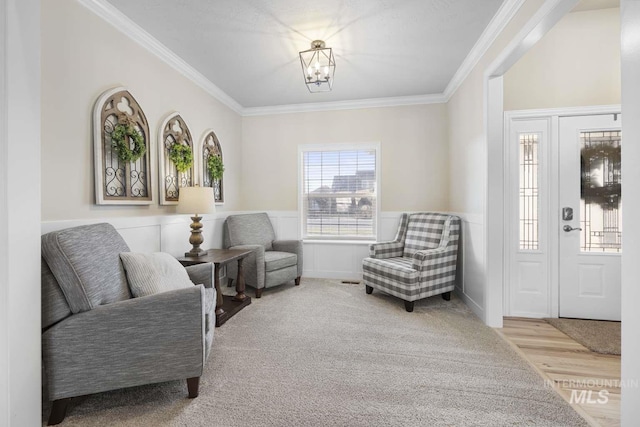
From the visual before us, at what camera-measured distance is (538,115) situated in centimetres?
288

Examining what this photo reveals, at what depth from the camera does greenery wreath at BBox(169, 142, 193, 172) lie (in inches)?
118

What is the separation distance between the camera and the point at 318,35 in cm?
262

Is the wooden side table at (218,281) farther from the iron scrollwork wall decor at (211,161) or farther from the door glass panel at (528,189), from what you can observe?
the door glass panel at (528,189)

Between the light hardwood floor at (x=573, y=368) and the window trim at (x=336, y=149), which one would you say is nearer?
the light hardwood floor at (x=573, y=368)

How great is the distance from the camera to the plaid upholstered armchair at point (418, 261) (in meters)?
3.10

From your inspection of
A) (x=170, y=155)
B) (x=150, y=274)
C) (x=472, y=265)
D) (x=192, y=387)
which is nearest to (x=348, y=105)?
(x=170, y=155)

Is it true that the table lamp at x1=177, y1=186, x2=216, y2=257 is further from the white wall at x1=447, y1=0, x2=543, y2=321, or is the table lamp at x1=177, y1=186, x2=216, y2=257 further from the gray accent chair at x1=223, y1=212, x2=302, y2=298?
the white wall at x1=447, y1=0, x2=543, y2=321

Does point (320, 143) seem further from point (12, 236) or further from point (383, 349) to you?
point (12, 236)

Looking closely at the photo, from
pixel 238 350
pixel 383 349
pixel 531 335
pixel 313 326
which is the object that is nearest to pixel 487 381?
pixel 383 349

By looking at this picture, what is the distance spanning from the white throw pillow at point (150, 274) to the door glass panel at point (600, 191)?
3574mm

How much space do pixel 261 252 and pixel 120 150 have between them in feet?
5.80

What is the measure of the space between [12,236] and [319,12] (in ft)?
7.73

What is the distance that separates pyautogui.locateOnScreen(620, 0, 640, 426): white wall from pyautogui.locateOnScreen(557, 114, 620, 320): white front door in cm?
203

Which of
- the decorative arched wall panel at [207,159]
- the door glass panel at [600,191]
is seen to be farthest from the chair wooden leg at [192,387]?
the door glass panel at [600,191]
